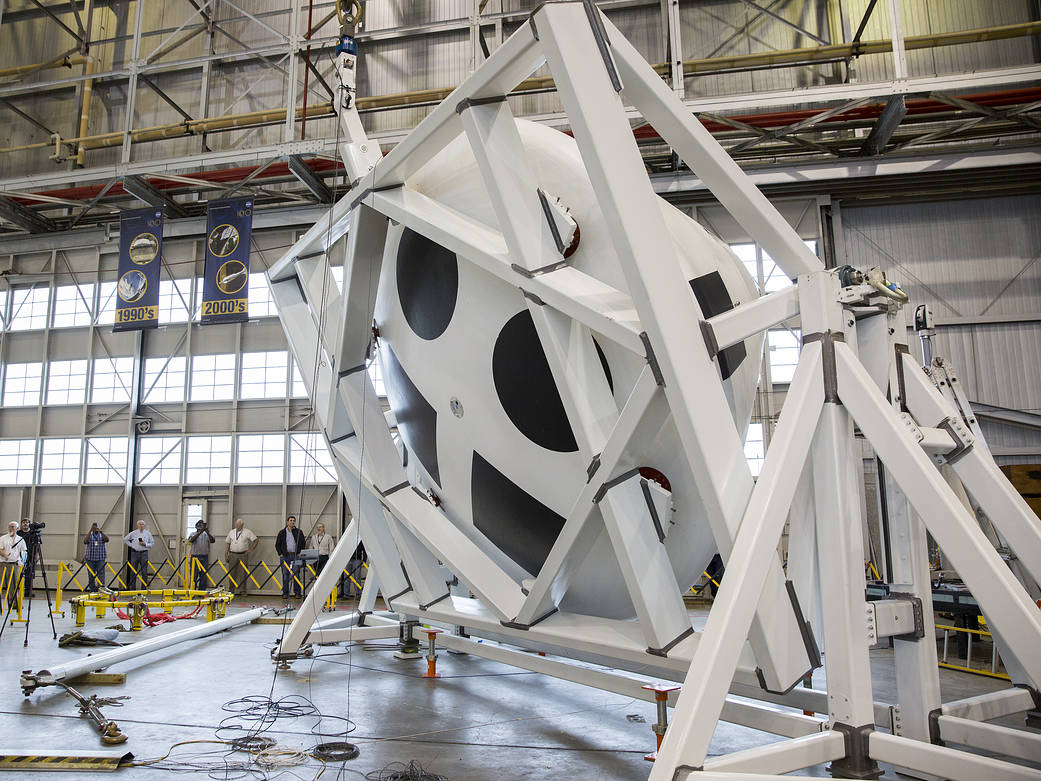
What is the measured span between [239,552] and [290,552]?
5.18ft

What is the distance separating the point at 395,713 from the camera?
5.51 meters

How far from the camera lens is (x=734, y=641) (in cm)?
283

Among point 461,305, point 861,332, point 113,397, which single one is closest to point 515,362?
point 461,305

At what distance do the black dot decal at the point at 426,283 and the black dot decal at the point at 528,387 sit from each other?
55cm

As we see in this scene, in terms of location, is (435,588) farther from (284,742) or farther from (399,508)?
(284,742)

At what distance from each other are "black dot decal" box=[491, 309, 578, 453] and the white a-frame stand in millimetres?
348

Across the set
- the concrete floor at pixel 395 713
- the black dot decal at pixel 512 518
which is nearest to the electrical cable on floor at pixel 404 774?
the concrete floor at pixel 395 713

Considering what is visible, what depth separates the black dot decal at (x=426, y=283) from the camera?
183 inches

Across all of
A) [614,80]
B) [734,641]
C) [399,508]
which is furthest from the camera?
[399,508]

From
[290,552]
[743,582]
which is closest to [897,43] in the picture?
[743,582]

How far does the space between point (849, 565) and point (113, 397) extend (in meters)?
19.5

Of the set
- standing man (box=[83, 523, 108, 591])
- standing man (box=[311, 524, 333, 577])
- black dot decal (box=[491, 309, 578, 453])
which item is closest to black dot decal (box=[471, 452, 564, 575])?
black dot decal (box=[491, 309, 578, 453])

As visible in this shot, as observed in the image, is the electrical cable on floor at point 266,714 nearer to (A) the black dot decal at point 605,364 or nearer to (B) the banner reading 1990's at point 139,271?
(A) the black dot decal at point 605,364

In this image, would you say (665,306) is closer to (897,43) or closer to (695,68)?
(897,43)
